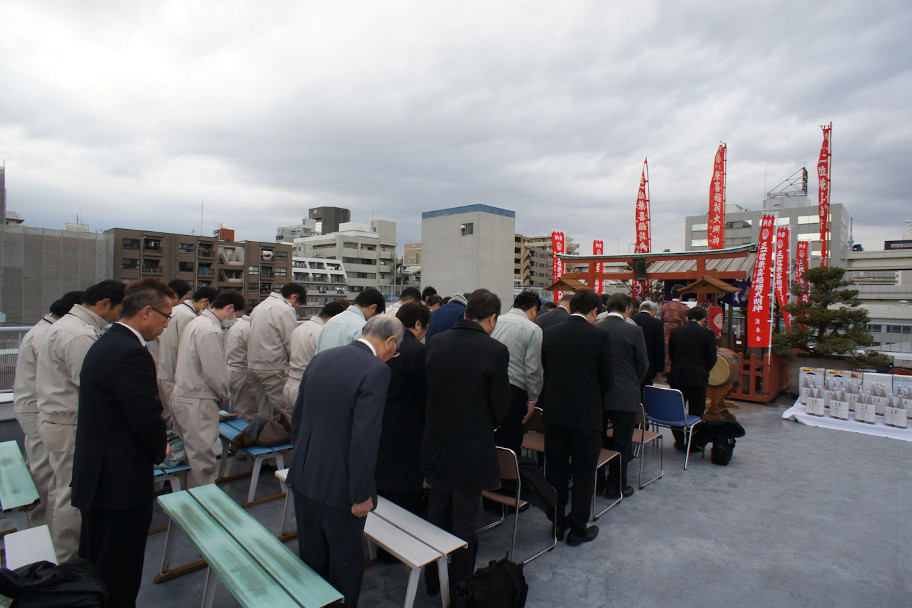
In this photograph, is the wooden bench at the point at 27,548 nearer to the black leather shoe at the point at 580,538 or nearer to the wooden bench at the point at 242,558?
the wooden bench at the point at 242,558

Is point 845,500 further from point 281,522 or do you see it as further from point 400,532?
point 281,522

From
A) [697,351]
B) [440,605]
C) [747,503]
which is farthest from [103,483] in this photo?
[697,351]

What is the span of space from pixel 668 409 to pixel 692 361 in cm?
84

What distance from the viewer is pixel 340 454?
2.16 metres

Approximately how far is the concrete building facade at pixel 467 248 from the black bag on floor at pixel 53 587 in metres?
41.1

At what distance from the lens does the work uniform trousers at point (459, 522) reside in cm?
272

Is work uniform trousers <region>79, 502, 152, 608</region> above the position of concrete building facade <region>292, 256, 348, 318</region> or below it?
below

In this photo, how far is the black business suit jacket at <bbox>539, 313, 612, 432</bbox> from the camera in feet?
11.1

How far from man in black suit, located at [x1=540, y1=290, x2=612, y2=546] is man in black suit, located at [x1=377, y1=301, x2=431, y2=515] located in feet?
3.40

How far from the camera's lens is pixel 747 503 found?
414 cm

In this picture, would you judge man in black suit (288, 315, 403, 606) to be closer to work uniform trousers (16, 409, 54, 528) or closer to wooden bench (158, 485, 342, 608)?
wooden bench (158, 485, 342, 608)

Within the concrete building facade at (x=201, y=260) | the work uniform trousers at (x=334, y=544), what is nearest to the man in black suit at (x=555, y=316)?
the work uniform trousers at (x=334, y=544)

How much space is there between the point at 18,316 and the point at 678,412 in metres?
54.1

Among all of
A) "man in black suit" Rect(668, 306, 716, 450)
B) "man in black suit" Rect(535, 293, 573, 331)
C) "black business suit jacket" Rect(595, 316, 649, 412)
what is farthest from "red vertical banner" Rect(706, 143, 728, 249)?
"black business suit jacket" Rect(595, 316, 649, 412)
